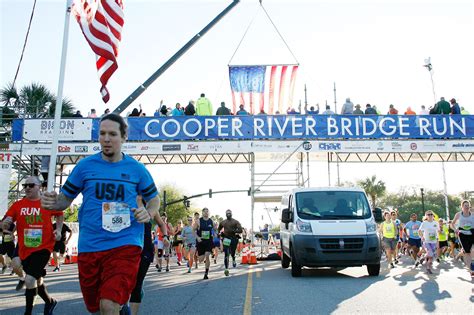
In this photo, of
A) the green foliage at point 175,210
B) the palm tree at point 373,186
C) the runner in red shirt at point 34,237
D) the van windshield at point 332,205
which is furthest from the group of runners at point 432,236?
the green foliage at point 175,210

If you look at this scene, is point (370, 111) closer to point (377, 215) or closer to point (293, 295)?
point (377, 215)

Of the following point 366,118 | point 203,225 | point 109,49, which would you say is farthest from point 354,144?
point 109,49

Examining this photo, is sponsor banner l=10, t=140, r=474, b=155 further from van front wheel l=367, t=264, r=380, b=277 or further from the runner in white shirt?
van front wheel l=367, t=264, r=380, b=277

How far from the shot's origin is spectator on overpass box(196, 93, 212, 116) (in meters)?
21.9

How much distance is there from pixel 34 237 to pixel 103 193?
346 cm

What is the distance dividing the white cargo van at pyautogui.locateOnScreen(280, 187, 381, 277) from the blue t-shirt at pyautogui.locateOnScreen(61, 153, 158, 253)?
8.26 meters

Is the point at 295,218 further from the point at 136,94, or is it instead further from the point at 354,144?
the point at 354,144

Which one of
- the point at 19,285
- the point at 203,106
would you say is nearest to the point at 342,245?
the point at 19,285

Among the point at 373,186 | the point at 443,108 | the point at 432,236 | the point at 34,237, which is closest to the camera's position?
the point at 34,237

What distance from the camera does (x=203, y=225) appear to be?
14656 millimetres

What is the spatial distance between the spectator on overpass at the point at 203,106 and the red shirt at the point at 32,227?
14737 millimetres

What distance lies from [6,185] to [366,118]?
14301 millimetres

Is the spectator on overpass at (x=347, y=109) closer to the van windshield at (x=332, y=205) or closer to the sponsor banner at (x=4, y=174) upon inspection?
the van windshield at (x=332, y=205)

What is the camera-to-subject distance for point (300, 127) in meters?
21.0
